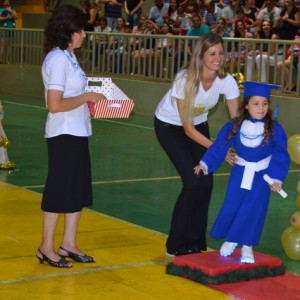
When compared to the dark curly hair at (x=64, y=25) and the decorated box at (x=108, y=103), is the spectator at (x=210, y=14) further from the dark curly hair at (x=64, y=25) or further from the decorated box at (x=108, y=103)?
the dark curly hair at (x=64, y=25)

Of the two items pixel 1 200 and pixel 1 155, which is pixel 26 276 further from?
pixel 1 155

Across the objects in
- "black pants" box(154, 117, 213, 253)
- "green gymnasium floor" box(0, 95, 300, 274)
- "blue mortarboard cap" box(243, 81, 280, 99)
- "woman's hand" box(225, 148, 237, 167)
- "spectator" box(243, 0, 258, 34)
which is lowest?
"green gymnasium floor" box(0, 95, 300, 274)

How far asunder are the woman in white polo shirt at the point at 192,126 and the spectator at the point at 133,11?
613 inches

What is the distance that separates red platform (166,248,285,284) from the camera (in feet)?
20.0

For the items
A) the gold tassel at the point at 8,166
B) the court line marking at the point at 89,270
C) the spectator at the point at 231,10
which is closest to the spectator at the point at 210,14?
the spectator at the point at 231,10

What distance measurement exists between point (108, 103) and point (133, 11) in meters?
15.9

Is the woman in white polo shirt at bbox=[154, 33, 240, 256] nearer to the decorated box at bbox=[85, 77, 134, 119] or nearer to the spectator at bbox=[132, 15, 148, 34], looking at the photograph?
the decorated box at bbox=[85, 77, 134, 119]

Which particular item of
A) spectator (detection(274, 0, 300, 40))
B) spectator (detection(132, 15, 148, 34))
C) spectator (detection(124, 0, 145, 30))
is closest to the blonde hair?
spectator (detection(274, 0, 300, 40))

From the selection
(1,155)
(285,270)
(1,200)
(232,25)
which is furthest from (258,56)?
(285,270)

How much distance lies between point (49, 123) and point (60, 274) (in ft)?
3.74

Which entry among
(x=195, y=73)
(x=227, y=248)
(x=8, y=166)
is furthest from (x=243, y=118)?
(x=8, y=166)

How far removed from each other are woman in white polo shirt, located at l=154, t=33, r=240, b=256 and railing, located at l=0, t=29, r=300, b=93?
7.50 meters

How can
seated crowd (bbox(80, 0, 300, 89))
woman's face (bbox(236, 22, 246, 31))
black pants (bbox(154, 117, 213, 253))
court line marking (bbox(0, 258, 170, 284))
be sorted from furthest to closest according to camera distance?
1. woman's face (bbox(236, 22, 246, 31))
2. seated crowd (bbox(80, 0, 300, 89))
3. black pants (bbox(154, 117, 213, 253))
4. court line marking (bbox(0, 258, 170, 284))

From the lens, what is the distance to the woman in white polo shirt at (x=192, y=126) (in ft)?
21.2
